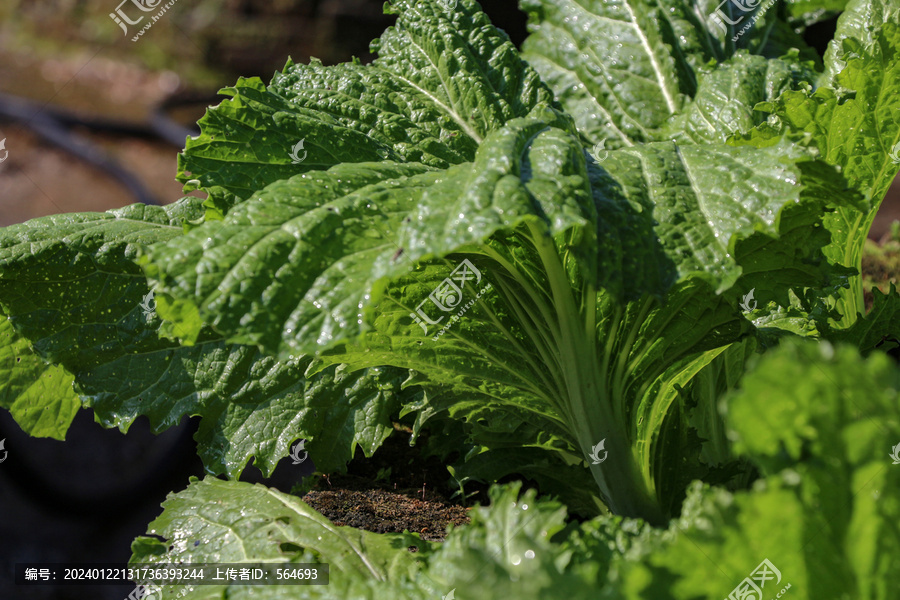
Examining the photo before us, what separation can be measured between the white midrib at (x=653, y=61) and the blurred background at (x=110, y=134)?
135cm

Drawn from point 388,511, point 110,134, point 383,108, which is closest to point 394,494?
point 388,511

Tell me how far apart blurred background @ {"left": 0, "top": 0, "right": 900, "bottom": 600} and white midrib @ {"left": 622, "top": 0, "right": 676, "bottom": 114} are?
1.35 metres

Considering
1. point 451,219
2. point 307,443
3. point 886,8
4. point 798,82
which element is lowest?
point 307,443

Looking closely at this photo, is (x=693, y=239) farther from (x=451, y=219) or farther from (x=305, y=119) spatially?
(x=305, y=119)

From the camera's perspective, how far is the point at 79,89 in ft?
23.3

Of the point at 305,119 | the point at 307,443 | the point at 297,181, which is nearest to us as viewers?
the point at 297,181

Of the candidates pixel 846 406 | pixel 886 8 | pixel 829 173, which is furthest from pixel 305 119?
pixel 886 8

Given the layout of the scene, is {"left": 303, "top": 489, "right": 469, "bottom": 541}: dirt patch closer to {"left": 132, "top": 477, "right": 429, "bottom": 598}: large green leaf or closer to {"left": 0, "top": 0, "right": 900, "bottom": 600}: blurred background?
{"left": 132, "top": 477, "right": 429, "bottom": 598}: large green leaf

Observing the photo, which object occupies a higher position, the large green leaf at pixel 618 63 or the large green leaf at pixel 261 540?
the large green leaf at pixel 618 63

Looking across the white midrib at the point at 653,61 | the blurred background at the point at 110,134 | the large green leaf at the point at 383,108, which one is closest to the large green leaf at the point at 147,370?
the large green leaf at the point at 383,108

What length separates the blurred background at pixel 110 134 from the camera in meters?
3.46

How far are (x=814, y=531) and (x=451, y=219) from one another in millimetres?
729

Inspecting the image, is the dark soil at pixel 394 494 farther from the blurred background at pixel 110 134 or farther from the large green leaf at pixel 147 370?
the blurred background at pixel 110 134

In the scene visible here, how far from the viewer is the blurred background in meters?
3.46
